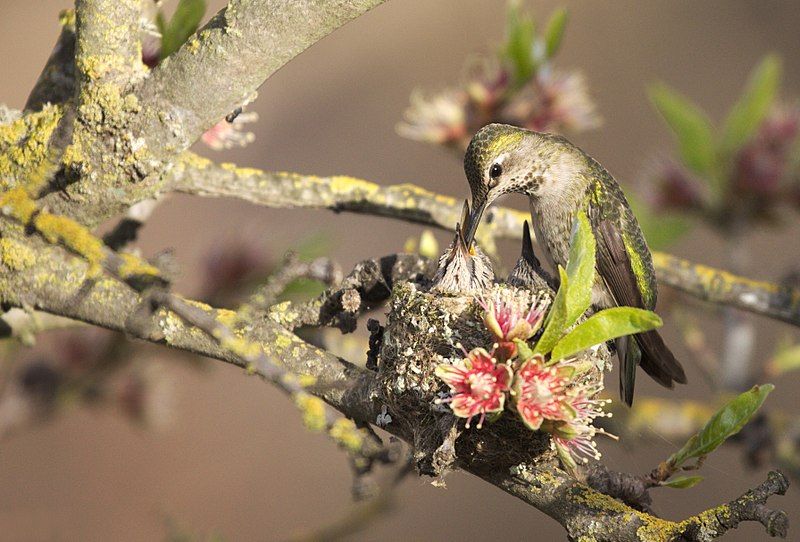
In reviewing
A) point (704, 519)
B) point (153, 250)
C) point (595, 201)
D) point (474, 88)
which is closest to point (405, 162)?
point (153, 250)

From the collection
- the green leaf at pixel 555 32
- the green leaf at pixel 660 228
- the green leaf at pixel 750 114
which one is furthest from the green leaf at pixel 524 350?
the green leaf at pixel 750 114

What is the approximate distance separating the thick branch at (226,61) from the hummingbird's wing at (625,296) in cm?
86

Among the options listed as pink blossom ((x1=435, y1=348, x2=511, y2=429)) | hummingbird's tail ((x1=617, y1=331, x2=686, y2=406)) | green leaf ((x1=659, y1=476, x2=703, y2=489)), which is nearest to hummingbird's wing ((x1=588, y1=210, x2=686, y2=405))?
hummingbird's tail ((x1=617, y1=331, x2=686, y2=406))

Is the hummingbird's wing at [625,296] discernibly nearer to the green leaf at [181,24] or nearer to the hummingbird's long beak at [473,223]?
the hummingbird's long beak at [473,223]

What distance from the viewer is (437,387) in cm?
152

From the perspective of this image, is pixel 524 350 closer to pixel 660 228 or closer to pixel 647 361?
pixel 647 361

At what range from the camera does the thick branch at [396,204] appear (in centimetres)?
213

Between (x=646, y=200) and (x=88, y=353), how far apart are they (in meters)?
2.02

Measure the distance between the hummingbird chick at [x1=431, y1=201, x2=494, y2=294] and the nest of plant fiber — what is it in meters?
0.10

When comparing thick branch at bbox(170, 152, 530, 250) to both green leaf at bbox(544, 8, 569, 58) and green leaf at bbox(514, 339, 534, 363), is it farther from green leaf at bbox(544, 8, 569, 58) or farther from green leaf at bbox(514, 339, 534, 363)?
green leaf at bbox(514, 339, 534, 363)

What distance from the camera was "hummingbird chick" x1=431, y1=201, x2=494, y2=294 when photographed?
1924 mm

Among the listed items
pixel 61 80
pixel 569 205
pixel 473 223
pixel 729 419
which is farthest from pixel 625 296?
pixel 61 80

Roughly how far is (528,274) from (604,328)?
0.80 m

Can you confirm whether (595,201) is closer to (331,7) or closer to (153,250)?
(331,7)
